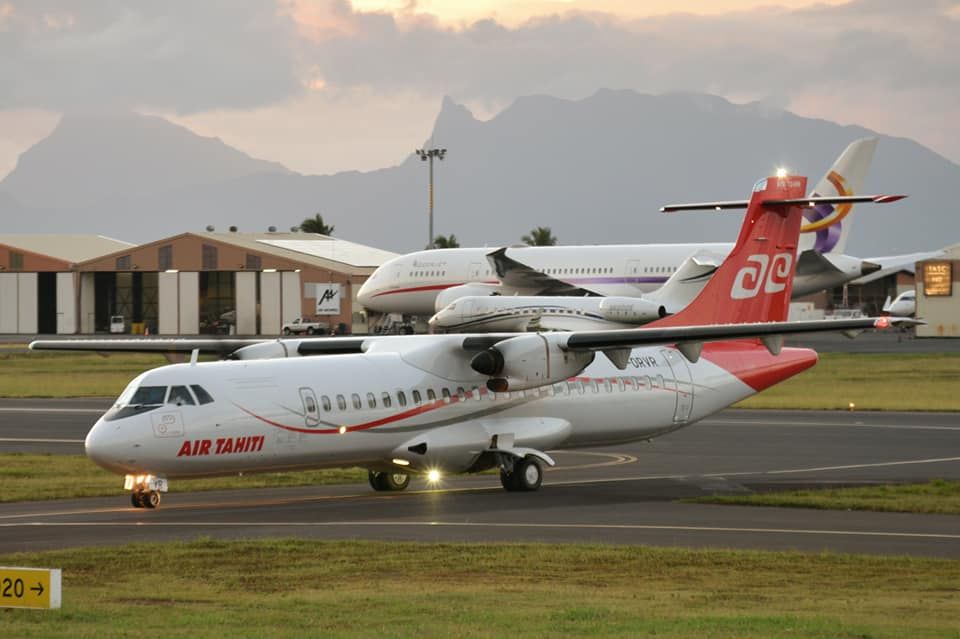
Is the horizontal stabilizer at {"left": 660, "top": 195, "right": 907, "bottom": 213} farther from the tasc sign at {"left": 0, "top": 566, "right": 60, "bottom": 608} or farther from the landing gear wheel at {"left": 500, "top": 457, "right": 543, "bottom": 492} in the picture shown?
the tasc sign at {"left": 0, "top": 566, "right": 60, "bottom": 608}

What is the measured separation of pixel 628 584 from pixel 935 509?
30.2 ft

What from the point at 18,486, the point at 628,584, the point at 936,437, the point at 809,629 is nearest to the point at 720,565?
the point at 628,584

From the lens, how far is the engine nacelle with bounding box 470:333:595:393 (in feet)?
88.2

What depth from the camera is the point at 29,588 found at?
43.8 ft

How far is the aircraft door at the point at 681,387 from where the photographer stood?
30.5 meters

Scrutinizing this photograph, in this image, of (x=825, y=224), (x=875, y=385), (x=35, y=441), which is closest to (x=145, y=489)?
(x=35, y=441)

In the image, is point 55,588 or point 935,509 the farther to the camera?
point 935,509

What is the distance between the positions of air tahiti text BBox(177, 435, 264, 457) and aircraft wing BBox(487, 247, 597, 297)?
A: 42.4 meters

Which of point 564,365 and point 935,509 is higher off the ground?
point 564,365

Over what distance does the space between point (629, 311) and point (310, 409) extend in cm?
2932

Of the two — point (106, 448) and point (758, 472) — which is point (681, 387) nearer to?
point (758, 472)

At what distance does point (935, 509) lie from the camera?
24.5 m

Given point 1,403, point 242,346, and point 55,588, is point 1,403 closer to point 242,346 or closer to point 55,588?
point 242,346

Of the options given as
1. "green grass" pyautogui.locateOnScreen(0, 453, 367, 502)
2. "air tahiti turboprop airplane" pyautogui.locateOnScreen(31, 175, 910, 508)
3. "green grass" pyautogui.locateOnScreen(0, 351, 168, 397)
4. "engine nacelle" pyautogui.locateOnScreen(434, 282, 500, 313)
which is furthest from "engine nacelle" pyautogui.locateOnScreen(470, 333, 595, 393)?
"engine nacelle" pyautogui.locateOnScreen(434, 282, 500, 313)
